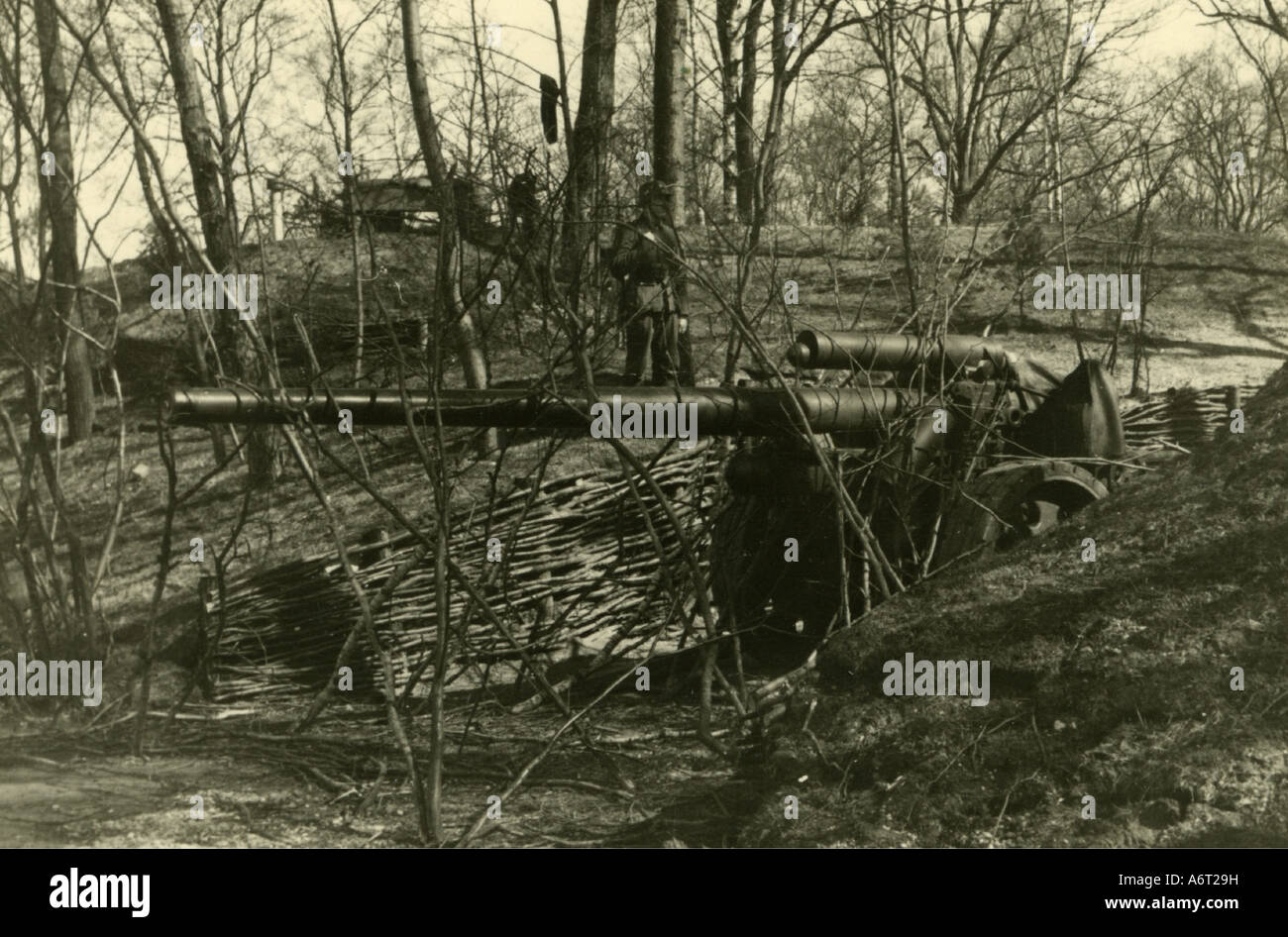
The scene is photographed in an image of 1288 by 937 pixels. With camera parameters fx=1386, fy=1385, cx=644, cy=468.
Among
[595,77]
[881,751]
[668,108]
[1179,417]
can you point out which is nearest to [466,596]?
[595,77]

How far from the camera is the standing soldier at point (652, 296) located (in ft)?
20.3

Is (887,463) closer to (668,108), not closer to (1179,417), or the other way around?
(1179,417)

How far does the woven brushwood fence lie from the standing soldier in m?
0.85

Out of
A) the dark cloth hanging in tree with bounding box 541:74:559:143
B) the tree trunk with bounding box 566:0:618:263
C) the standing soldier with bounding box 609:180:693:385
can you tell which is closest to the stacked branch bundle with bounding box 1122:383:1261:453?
the standing soldier with bounding box 609:180:693:385

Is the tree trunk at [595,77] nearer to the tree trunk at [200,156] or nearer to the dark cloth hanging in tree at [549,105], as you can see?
the dark cloth hanging in tree at [549,105]

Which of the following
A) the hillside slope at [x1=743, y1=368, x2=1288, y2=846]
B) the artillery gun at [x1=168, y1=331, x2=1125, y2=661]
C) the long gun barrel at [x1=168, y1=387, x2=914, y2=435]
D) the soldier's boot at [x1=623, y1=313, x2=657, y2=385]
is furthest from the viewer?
the soldier's boot at [x1=623, y1=313, x2=657, y2=385]

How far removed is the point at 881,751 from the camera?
4211 millimetres

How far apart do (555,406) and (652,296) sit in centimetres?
146

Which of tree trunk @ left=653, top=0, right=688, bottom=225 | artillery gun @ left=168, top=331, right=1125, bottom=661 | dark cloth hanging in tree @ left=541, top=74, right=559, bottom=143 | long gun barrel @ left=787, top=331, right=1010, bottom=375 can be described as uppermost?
tree trunk @ left=653, top=0, right=688, bottom=225

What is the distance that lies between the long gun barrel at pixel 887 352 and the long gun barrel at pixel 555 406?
0.14 m

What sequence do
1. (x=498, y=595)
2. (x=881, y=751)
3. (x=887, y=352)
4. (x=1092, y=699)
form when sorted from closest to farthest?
(x=1092, y=699)
(x=881, y=751)
(x=887, y=352)
(x=498, y=595)

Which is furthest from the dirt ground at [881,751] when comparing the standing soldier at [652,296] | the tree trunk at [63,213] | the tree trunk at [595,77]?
the tree trunk at [63,213]

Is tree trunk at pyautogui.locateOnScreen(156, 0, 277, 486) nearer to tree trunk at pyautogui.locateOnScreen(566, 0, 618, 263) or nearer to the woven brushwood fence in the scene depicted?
the woven brushwood fence

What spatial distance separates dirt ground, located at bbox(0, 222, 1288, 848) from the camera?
3789mm
